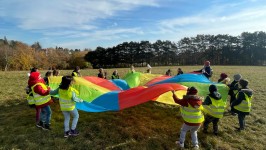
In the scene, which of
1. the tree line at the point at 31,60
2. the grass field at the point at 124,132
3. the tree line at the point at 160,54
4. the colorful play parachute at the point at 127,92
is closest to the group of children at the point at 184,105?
the grass field at the point at 124,132

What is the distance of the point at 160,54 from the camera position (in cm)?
6216

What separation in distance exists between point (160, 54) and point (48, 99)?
5695 centimetres

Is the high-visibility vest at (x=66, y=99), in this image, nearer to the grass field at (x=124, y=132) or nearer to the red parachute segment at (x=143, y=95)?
the grass field at (x=124, y=132)

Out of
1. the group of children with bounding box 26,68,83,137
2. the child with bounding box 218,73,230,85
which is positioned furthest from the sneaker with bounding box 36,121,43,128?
the child with bounding box 218,73,230,85

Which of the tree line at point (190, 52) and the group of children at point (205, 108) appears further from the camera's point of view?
the tree line at point (190, 52)

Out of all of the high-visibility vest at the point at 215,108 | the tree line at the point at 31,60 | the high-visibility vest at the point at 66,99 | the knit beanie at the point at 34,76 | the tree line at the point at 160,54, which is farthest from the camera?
the tree line at the point at 160,54

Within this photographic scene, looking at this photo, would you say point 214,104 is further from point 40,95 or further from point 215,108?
point 40,95

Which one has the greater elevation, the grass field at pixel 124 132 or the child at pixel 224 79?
the child at pixel 224 79

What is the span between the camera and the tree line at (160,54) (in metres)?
56.6

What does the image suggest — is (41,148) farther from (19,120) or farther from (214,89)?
(214,89)

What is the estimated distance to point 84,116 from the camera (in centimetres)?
763

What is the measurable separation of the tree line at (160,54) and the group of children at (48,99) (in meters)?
49.6

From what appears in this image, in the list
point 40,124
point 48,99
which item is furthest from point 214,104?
point 40,124

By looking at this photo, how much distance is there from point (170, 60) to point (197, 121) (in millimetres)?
59190
